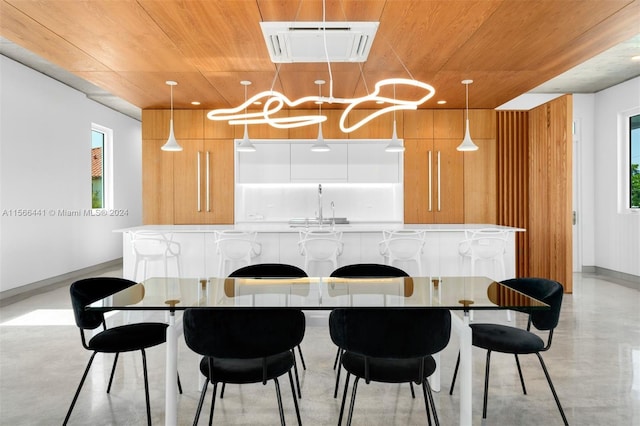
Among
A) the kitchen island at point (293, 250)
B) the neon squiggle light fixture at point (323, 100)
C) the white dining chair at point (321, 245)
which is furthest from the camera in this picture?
the kitchen island at point (293, 250)

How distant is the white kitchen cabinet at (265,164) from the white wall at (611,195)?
5.71 meters

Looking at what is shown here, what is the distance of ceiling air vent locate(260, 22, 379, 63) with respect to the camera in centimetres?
331

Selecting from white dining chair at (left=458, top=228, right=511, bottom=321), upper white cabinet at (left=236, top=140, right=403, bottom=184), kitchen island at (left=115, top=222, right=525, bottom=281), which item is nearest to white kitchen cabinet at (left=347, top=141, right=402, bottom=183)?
upper white cabinet at (left=236, top=140, right=403, bottom=184)

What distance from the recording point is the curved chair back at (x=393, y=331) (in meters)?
1.91

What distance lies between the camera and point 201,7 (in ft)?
11.1

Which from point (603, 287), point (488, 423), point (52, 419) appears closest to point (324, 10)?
point (488, 423)

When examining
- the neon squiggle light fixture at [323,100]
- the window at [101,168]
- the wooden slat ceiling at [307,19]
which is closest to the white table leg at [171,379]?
the neon squiggle light fixture at [323,100]

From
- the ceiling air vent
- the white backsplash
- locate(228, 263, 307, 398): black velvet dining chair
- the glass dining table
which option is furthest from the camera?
the white backsplash

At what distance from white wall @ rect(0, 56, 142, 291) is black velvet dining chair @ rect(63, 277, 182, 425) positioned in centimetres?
417

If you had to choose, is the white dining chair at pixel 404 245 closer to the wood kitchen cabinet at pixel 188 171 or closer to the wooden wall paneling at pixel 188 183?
the wood kitchen cabinet at pixel 188 171

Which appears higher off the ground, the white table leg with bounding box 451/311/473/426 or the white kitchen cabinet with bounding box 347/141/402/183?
the white kitchen cabinet with bounding box 347/141/402/183

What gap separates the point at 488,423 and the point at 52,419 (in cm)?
264

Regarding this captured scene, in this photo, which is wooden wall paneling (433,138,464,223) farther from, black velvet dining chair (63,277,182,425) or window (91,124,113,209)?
window (91,124,113,209)

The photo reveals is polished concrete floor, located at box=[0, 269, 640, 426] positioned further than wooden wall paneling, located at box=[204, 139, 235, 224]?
No
